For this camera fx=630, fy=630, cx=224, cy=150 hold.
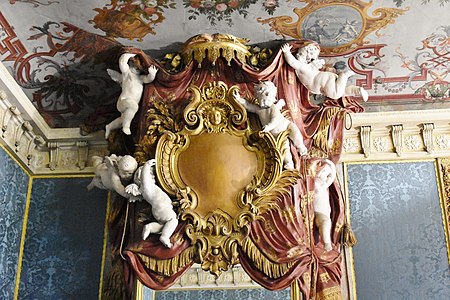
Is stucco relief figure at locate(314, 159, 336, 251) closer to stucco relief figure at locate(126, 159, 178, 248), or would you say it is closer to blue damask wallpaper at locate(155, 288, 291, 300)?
blue damask wallpaper at locate(155, 288, 291, 300)

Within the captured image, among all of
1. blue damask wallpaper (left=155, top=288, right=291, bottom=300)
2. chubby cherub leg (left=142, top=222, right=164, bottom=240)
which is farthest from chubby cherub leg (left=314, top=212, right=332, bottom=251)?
chubby cherub leg (left=142, top=222, right=164, bottom=240)

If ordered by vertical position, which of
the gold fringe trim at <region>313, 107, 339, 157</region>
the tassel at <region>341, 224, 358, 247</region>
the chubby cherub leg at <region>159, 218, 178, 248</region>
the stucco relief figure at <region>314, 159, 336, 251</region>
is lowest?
the chubby cherub leg at <region>159, 218, 178, 248</region>

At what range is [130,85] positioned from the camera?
3.94 meters

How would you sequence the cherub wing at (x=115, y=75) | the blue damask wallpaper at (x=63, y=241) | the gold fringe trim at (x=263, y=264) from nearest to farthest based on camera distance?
1. the gold fringe trim at (x=263, y=264)
2. the cherub wing at (x=115, y=75)
3. the blue damask wallpaper at (x=63, y=241)

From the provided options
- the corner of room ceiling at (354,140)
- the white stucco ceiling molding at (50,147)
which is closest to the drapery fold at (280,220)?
the corner of room ceiling at (354,140)

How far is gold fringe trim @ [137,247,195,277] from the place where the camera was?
3.50 metres

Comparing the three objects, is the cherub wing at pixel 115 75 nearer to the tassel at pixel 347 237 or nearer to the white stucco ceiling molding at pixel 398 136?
the white stucco ceiling molding at pixel 398 136

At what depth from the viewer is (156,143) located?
3.74 meters

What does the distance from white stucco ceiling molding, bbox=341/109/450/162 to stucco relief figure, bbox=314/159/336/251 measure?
458mm

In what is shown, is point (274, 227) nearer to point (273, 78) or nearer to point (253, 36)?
point (273, 78)

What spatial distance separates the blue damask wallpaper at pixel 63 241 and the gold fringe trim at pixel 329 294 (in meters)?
1.51

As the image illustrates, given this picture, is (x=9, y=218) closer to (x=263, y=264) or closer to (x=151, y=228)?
(x=151, y=228)

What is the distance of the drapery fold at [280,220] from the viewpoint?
3490mm

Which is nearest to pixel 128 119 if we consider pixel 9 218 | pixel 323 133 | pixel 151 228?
pixel 151 228
